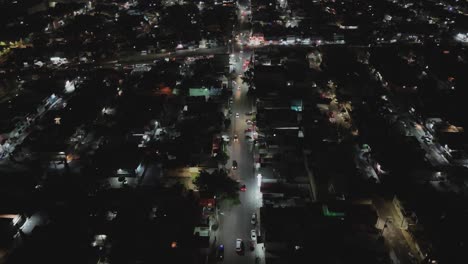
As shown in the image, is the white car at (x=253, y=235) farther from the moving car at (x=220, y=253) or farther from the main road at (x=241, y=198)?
the moving car at (x=220, y=253)

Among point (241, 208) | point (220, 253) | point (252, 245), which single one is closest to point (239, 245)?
point (252, 245)

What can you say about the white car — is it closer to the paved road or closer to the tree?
the paved road

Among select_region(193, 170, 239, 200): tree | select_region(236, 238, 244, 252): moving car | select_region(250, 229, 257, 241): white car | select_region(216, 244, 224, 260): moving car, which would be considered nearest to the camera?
select_region(216, 244, 224, 260): moving car

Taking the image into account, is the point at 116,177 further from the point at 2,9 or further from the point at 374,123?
the point at 2,9

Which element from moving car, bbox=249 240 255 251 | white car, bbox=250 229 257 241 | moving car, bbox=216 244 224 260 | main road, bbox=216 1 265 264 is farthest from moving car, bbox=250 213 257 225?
moving car, bbox=216 244 224 260

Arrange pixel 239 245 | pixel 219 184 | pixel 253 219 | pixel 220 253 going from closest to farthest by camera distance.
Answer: pixel 220 253 → pixel 239 245 → pixel 253 219 → pixel 219 184

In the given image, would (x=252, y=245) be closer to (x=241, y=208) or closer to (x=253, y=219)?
(x=253, y=219)

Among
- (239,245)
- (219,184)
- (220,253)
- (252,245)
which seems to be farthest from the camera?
(219,184)

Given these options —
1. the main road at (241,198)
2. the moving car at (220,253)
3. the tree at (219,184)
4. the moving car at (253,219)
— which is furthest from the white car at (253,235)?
the tree at (219,184)
